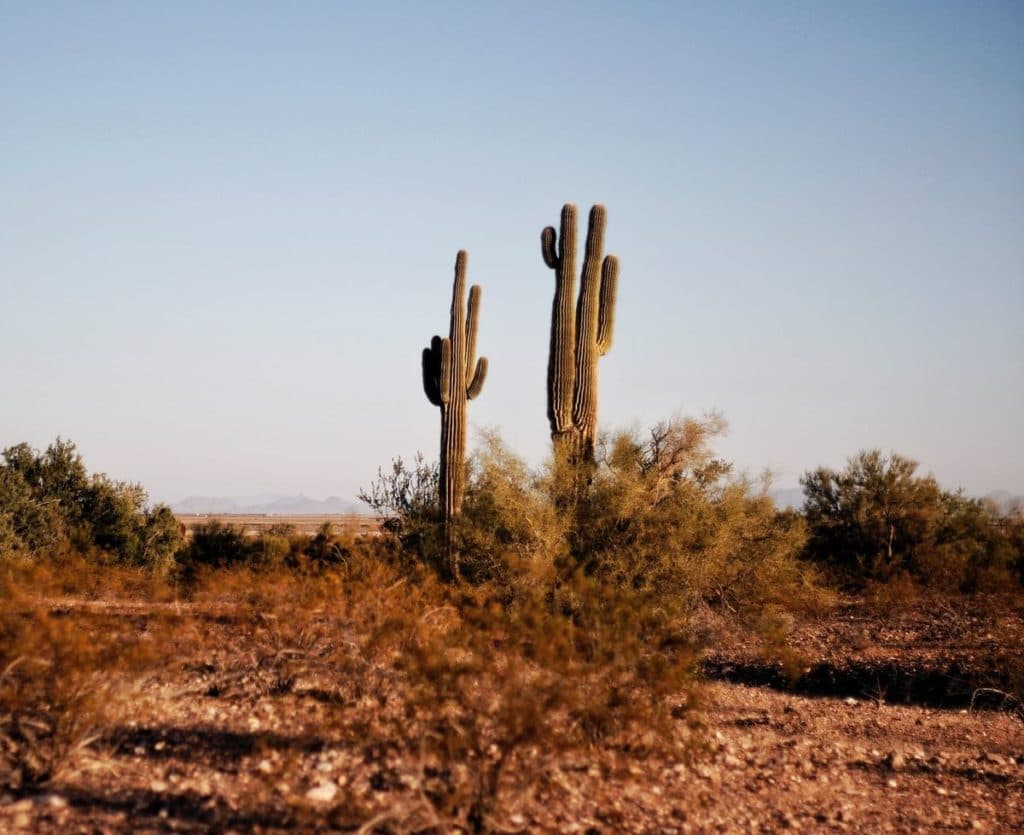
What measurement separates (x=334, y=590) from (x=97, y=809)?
3.58m

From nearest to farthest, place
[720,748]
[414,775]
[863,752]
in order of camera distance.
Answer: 1. [414,775]
2. [720,748]
3. [863,752]

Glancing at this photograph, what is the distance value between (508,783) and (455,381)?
1201cm

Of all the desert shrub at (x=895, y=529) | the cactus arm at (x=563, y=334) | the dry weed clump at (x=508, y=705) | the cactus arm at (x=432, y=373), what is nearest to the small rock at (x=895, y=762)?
the dry weed clump at (x=508, y=705)

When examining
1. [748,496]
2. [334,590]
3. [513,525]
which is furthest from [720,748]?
[748,496]

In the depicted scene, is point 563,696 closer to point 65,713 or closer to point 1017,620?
point 65,713

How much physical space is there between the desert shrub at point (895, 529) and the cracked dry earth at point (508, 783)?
1380 centimetres

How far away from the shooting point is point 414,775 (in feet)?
20.6

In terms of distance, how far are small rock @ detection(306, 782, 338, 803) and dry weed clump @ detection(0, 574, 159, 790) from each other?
1.52 metres

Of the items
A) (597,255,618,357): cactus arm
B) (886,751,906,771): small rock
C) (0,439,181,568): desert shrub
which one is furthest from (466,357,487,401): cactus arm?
(886,751,906,771): small rock

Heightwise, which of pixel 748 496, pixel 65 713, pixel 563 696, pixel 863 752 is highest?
pixel 748 496

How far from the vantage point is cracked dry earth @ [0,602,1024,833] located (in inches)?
234

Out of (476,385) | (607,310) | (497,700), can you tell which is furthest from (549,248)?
(497,700)

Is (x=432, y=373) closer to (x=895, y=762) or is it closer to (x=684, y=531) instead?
(x=684, y=531)

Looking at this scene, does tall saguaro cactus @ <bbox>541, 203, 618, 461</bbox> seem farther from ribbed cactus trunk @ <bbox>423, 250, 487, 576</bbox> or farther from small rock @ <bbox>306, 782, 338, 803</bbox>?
small rock @ <bbox>306, 782, 338, 803</bbox>
